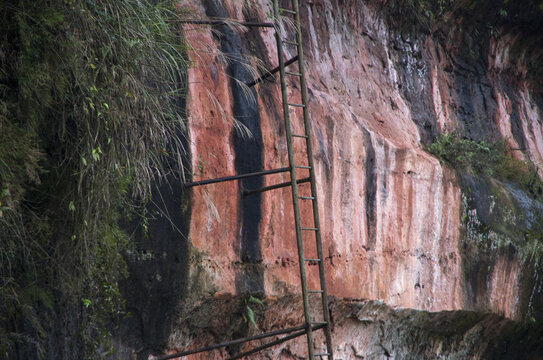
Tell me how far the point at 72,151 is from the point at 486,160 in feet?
20.8

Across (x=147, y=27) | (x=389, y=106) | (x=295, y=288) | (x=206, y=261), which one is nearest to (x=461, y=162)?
(x=389, y=106)

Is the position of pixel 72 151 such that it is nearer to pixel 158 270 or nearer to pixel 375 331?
pixel 158 270

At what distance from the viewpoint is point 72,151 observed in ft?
12.8

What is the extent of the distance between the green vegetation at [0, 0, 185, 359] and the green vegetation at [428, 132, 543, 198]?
4648mm

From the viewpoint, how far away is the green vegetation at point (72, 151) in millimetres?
3578

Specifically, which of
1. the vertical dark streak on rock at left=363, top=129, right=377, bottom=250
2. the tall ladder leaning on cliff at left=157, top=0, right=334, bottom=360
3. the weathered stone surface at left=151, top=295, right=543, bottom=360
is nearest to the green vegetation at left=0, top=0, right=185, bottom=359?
the tall ladder leaning on cliff at left=157, top=0, right=334, bottom=360

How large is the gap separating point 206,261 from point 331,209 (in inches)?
67.4

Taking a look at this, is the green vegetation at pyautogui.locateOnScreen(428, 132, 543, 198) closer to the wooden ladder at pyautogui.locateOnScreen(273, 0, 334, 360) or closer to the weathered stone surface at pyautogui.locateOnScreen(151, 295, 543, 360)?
the weathered stone surface at pyautogui.locateOnScreen(151, 295, 543, 360)

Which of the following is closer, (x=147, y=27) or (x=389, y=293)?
(x=147, y=27)

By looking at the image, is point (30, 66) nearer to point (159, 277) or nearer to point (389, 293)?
point (159, 277)

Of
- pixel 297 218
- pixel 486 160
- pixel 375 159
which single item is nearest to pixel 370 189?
pixel 375 159

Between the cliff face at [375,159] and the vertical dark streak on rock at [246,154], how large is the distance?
0.04 ft

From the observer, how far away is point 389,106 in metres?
7.78

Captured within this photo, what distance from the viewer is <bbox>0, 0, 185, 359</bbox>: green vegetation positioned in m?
3.58
